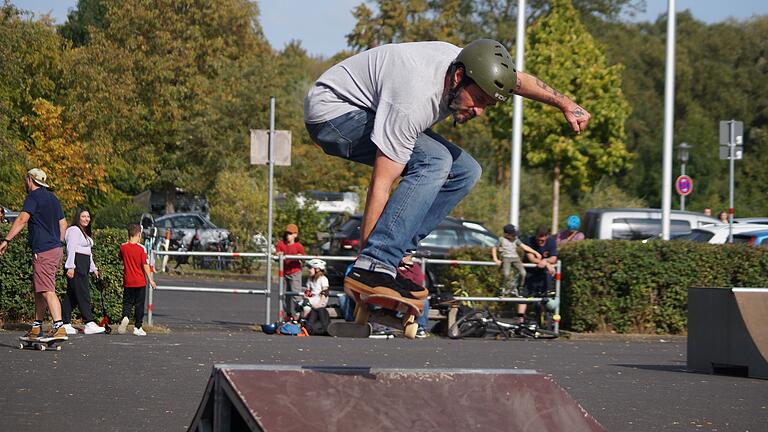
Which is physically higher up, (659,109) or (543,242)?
(659,109)

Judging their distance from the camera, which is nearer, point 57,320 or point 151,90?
point 57,320

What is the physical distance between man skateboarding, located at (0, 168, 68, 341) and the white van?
1534cm

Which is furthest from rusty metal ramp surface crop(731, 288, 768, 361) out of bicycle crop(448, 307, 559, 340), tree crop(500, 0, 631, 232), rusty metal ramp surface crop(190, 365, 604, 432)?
tree crop(500, 0, 631, 232)

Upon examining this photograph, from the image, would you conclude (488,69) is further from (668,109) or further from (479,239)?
(479,239)

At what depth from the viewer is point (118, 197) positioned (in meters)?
45.4

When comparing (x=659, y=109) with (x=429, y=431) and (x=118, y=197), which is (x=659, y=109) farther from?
(x=429, y=431)

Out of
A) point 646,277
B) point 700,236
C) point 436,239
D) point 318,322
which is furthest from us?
point 436,239

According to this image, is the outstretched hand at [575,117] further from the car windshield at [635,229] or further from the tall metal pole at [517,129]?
the car windshield at [635,229]

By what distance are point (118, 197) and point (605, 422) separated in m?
39.6

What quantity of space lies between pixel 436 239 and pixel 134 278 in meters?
10.3

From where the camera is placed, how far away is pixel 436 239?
80.9ft

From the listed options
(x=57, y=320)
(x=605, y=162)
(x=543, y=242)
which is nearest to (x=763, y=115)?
(x=605, y=162)

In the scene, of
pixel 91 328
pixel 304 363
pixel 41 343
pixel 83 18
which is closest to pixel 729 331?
pixel 304 363

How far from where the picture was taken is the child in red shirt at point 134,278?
15523mm
